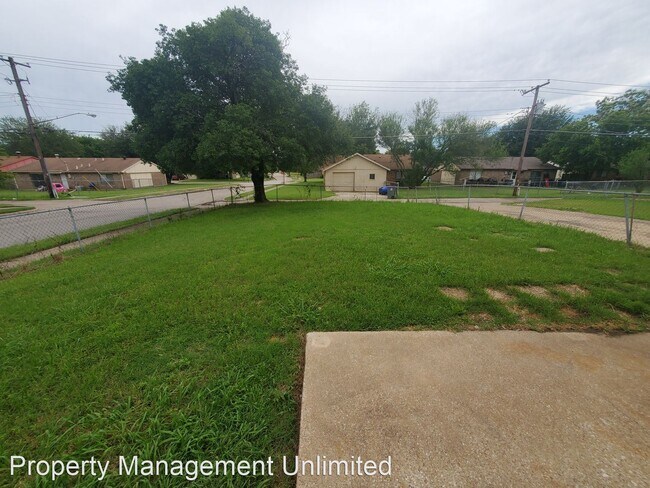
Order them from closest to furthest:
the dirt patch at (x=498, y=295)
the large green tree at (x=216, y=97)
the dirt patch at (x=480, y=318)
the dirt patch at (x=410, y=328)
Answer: the dirt patch at (x=410, y=328) < the dirt patch at (x=480, y=318) < the dirt patch at (x=498, y=295) < the large green tree at (x=216, y=97)

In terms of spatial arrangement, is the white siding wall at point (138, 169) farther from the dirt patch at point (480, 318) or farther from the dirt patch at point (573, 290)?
the dirt patch at point (573, 290)

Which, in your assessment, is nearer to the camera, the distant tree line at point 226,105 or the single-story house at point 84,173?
the distant tree line at point 226,105

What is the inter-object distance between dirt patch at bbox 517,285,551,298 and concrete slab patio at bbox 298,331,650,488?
2.91ft

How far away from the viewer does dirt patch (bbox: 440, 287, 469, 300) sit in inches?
130

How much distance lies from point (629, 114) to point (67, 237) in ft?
160

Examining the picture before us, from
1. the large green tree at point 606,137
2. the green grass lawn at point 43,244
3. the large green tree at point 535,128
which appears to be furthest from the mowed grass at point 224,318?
the large green tree at point 535,128

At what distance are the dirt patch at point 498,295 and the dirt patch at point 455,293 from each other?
31 cm

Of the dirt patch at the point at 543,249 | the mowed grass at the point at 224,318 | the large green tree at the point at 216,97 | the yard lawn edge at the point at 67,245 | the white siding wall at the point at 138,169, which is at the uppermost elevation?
the large green tree at the point at 216,97

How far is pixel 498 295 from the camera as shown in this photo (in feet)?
11.0

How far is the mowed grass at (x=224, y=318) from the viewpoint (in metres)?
1.67

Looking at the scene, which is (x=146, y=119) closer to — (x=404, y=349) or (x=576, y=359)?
(x=404, y=349)

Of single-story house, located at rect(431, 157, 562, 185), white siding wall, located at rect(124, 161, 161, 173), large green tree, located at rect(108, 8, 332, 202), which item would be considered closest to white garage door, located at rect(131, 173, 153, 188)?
white siding wall, located at rect(124, 161, 161, 173)

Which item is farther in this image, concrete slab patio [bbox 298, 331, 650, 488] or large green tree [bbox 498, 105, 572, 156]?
large green tree [bbox 498, 105, 572, 156]

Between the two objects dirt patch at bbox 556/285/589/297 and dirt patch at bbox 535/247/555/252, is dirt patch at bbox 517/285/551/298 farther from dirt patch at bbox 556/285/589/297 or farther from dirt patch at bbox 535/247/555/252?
dirt patch at bbox 535/247/555/252
